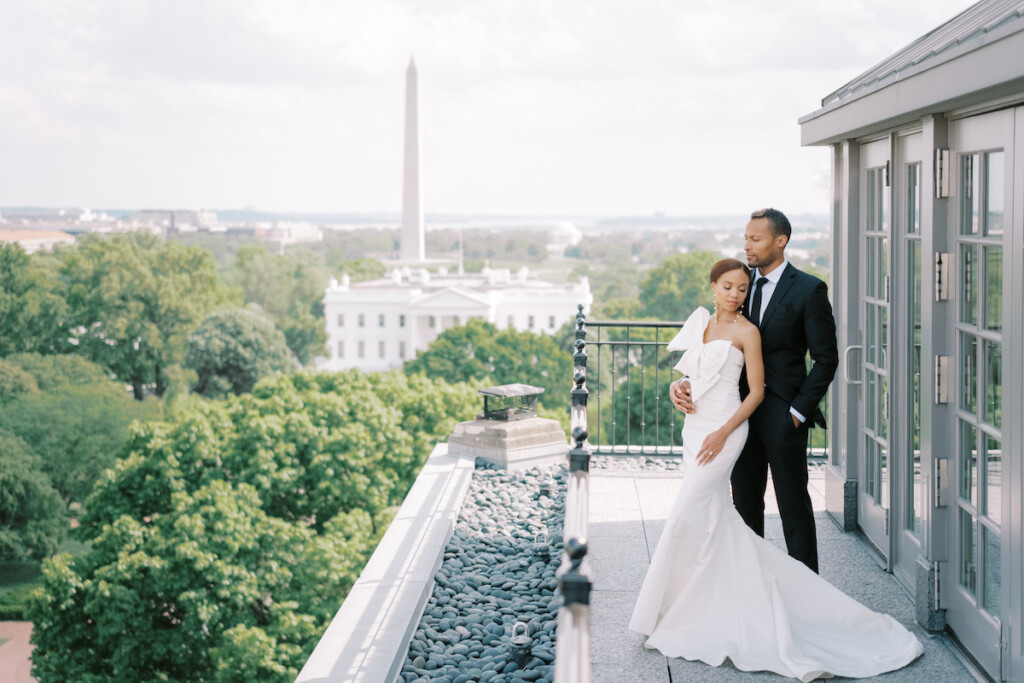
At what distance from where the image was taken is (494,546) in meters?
7.91

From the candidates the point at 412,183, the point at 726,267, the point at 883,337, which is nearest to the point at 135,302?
the point at 412,183

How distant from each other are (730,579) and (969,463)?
1091 mm

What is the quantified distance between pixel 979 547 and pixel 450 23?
5269 inches

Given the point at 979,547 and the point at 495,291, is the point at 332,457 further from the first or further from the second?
the point at 495,291

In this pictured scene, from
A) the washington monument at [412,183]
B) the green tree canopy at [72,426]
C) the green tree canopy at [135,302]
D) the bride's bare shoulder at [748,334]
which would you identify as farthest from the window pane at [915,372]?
the washington monument at [412,183]

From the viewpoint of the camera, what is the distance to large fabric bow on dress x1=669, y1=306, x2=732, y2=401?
4441 millimetres

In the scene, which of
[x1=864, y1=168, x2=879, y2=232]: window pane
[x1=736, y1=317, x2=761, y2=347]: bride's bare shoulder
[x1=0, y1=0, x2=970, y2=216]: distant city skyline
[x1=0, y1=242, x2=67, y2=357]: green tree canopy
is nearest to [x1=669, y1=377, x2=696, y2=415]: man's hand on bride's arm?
[x1=736, y1=317, x2=761, y2=347]: bride's bare shoulder

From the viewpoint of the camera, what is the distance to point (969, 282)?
172 inches

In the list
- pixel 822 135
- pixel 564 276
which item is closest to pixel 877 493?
pixel 822 135

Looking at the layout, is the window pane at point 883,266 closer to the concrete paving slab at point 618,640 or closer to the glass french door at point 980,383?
the glass french door at point 980,383

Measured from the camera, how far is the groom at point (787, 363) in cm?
454

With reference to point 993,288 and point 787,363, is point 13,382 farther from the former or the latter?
point 993,288

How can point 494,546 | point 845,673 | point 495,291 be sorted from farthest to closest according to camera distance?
point 495,291 → point 494,546 → point 845,673

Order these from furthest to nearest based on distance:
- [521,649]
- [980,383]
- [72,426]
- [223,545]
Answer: [72,426]
[223,545]
[521,649]
[980,383]
